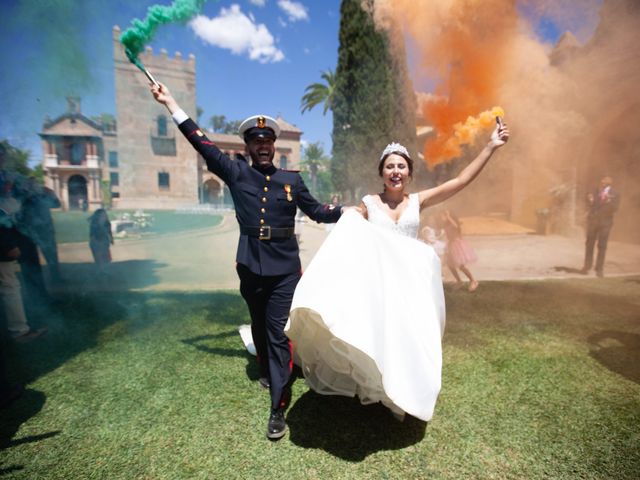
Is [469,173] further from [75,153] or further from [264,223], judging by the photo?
[75,153]

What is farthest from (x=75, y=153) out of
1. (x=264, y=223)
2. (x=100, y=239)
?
(x=264, y=223)

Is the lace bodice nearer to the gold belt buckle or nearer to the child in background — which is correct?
the gold belt buckle

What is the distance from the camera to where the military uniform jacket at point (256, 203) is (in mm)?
2922

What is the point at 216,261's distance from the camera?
1048 centimetres

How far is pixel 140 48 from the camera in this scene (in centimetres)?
290

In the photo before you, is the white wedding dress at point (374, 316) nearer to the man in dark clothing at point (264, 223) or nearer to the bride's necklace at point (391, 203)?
the man in dark clothing at point (264, 223)

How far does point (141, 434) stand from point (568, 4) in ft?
27.9

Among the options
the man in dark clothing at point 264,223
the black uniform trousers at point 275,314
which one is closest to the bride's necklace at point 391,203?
the man in dark clothing at point 264,223

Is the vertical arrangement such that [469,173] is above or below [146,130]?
below

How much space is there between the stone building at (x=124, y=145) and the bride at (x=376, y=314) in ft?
5.63

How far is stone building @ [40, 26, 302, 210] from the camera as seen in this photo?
5039mm

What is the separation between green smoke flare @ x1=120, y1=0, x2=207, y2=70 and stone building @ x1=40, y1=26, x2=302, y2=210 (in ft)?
3.82

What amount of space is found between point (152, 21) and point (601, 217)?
9422 mm

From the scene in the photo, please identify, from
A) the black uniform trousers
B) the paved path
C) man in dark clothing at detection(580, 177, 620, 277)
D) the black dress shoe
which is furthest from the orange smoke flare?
the black dress shoe
